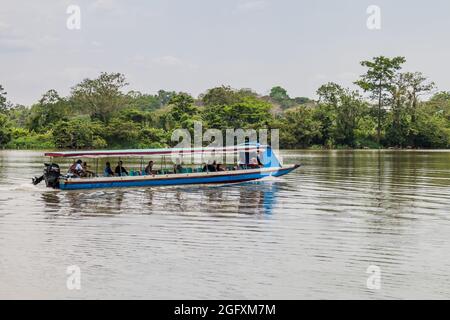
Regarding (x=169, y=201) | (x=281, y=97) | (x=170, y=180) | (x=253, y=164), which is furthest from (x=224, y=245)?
(x=281, y=97)

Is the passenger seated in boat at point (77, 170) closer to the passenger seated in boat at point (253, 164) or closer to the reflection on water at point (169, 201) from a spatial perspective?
the reflection on water at point (169, 201)

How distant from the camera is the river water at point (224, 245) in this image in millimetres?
11547

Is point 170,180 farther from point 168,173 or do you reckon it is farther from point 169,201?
point 169,201

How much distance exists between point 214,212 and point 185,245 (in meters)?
5.57

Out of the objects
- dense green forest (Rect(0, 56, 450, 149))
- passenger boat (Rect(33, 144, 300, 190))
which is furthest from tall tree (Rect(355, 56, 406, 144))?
passenger boat (Rect(33, 144, 300, 190))

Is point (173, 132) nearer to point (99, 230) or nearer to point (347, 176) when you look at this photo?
point (347, 176)

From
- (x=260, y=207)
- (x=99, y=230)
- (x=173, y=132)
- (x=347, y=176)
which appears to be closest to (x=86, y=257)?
(x=99, y=230)

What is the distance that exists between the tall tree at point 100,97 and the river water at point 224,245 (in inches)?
2584

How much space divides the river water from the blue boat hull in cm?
54

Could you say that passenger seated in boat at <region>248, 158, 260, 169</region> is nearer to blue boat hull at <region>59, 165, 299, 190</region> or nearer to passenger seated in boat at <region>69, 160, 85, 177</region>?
blue boat hull at <region>59, 165, 299, 190</region>

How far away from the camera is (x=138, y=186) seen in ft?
89.9

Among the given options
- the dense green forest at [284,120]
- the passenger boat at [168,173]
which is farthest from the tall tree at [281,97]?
the passenger boat at [168,173]

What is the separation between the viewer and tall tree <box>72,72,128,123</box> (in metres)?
90.9

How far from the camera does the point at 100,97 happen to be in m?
90.9
